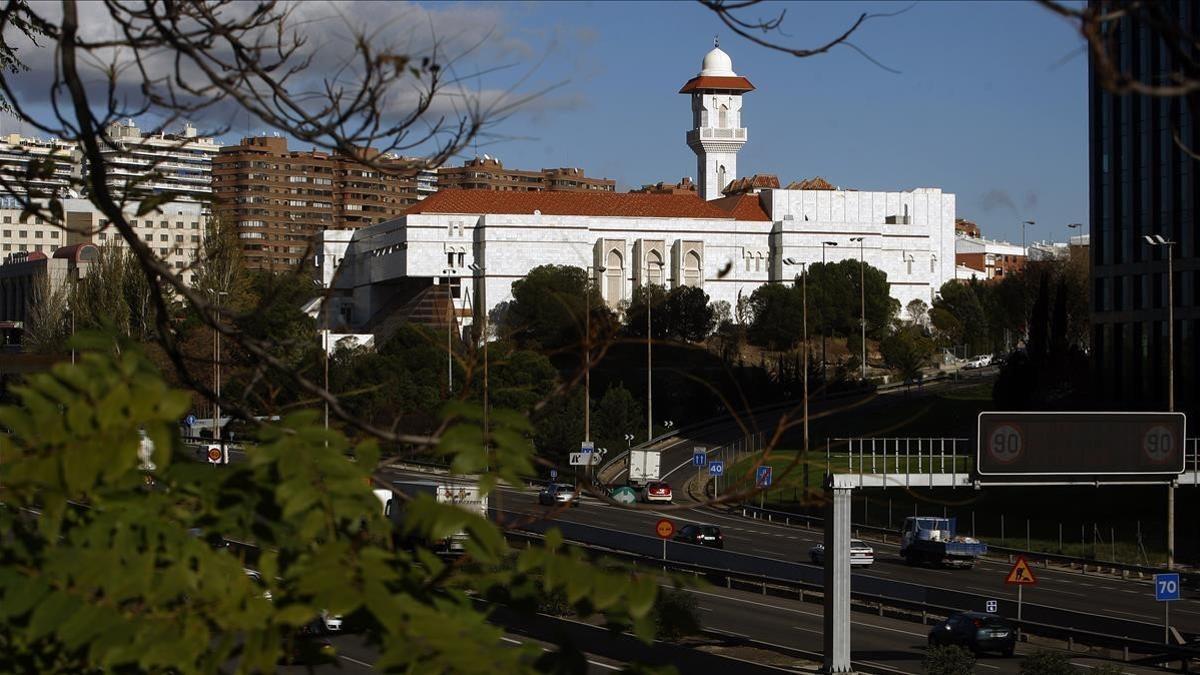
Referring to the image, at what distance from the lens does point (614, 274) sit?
529ft

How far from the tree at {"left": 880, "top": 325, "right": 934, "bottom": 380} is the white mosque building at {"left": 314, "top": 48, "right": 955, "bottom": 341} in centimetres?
1731

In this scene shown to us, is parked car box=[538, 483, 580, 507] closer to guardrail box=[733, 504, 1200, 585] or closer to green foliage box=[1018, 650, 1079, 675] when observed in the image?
green foliage box=[1018, 650, 1079, 675]

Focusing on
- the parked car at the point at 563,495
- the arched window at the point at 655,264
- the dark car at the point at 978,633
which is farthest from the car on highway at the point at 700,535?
the arched window at the point at 655,264

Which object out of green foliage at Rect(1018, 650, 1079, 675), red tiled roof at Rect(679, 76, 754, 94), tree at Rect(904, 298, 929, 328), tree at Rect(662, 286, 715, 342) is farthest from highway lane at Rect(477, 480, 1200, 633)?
red tiled roof at Rect(679, 76, 754, 94)

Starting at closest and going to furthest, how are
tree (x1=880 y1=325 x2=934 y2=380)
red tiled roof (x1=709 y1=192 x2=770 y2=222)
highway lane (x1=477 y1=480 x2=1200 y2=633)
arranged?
highway lane (x1=477 y1=480 x2=1200 y2=633), tree (x1=880 y1=325 x2=934 y2=380), red tiled roof (x1=709 y1=192 x2=770 y2=222)

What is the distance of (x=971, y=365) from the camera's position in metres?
141

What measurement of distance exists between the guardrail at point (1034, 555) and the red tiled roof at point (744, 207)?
355 feet

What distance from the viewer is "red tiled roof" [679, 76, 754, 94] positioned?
606 feet

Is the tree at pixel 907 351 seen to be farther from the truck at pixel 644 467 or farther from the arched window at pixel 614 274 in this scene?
the truck at pixel 644 467

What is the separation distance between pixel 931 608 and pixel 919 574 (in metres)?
9.64

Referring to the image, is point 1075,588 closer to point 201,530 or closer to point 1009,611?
point 1009,611

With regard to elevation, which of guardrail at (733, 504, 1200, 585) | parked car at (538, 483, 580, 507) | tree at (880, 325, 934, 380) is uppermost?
tree at (880, 325, 934, 380)

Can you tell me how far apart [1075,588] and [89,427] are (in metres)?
42.2

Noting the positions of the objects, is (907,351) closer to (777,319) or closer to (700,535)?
(777,319)
